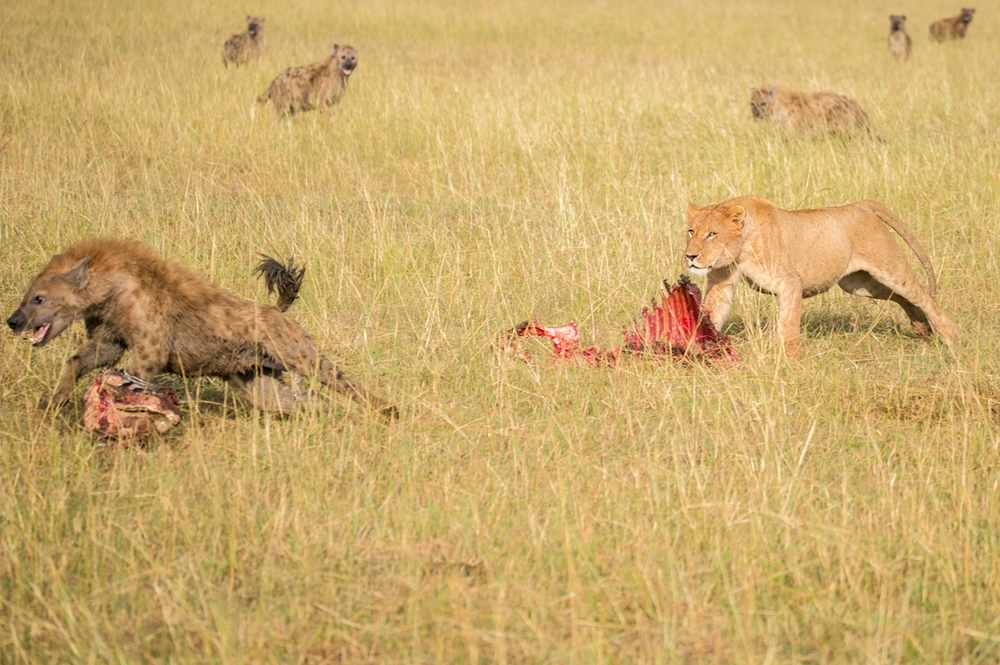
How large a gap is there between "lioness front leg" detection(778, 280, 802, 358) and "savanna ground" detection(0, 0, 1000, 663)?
10 cm

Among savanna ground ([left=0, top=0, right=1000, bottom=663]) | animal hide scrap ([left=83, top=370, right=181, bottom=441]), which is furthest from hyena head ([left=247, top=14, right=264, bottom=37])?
animal hide scrap ([left=83, top=370, right=181, bottom=441])

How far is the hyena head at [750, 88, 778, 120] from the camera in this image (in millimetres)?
9683

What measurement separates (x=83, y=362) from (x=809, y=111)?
7278mm

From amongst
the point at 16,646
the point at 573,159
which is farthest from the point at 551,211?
the point at 16,646

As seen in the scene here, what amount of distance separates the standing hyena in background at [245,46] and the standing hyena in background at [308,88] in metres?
1.45

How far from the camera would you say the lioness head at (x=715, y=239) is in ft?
15.6

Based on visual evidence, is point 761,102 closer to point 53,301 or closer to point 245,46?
point 245,46

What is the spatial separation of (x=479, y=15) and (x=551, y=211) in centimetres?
1213

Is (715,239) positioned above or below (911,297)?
above

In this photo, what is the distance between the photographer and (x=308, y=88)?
33.5ft

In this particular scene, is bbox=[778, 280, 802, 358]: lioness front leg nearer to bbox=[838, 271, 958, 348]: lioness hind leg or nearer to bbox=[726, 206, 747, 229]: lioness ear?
bbox=[726, 206, 747, 229]: lioness ear

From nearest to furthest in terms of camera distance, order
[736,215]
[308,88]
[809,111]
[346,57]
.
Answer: [736,215], [809,111], [308,88], [346,57]

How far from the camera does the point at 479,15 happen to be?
1852cm

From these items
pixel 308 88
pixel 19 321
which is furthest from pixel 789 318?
pixel 308 88
